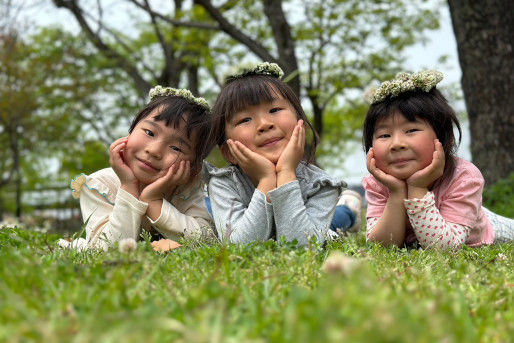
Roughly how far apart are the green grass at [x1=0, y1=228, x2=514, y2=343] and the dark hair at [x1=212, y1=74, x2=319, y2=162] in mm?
1419

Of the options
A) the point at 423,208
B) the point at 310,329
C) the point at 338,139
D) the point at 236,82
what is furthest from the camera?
the point at 338,139

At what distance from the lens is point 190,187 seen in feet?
14.8

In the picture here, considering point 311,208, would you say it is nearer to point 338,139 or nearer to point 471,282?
point 471,282

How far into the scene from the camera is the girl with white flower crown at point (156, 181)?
4023 mm

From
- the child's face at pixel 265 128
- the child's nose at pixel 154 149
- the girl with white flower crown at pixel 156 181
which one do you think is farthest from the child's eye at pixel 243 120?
the child's nose at pixel 154 149

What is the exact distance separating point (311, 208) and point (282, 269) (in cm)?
154

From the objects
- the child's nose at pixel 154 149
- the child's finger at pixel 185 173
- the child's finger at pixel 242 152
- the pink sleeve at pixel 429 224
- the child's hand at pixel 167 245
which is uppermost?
the child's nose at pixel 154 149

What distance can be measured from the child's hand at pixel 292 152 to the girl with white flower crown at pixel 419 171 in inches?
23.0

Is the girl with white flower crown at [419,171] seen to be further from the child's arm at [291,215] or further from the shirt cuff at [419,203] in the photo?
the child's arm at [291,215]

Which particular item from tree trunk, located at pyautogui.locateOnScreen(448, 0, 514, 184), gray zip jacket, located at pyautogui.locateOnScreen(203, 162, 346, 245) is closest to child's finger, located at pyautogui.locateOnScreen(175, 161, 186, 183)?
gray zip jacket, located at pyautogui.locateOnScreen(203, 162, 346, 245)

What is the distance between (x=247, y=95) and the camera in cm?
386

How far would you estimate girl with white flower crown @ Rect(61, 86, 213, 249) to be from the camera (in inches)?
158

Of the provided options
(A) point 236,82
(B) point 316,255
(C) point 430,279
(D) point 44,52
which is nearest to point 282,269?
(B) point 316,255

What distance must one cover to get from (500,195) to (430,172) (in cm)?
463
